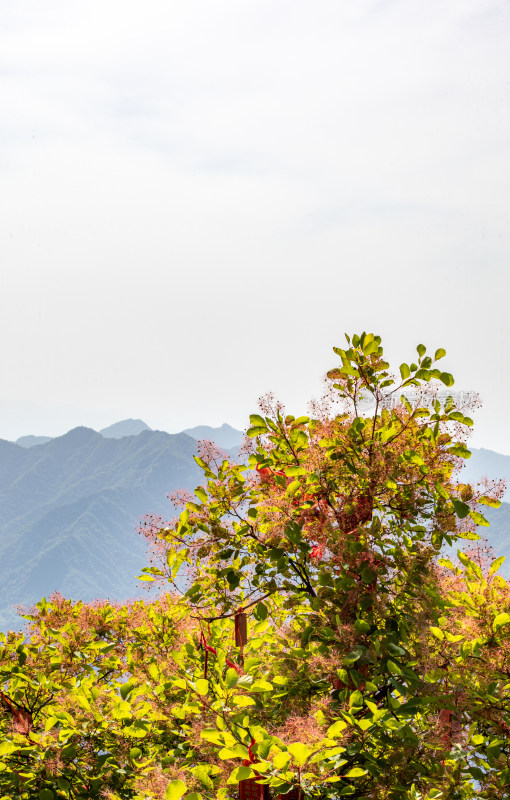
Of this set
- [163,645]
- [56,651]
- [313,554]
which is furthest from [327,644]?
[163,645]

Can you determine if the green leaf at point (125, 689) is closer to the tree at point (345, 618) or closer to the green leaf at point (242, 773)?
the tree at point (345, 618)

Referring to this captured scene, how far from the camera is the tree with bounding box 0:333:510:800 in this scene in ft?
12.6

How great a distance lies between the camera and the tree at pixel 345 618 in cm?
385

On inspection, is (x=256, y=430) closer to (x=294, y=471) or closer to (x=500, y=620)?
(x=294, y=471)

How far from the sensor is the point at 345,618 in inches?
166

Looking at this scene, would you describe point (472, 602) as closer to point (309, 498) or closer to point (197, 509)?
point (309, 498)

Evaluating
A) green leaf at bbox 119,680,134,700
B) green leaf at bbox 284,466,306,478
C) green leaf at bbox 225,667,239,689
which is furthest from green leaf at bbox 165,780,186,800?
green leaf at bbox 284,466,306,478

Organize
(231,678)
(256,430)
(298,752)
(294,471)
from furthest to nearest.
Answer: (256,430)
(294,471)
(231,678)
(298,752)

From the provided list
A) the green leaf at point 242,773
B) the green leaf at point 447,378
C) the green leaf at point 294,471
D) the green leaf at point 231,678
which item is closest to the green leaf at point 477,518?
the green leaf at point 447,378

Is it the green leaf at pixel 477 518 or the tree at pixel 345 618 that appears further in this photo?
the green leaf at pixel 477 518

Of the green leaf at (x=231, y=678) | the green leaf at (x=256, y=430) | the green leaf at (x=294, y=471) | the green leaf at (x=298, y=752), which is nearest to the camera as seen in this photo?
the green leaf at (x=298, y=752)

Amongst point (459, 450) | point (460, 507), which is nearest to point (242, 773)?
point (460, 507)

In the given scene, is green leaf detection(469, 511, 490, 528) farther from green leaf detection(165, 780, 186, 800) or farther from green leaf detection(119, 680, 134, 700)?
green leaf detection(119, 680, 134, 700)

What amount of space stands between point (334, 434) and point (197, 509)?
108 centimetres
